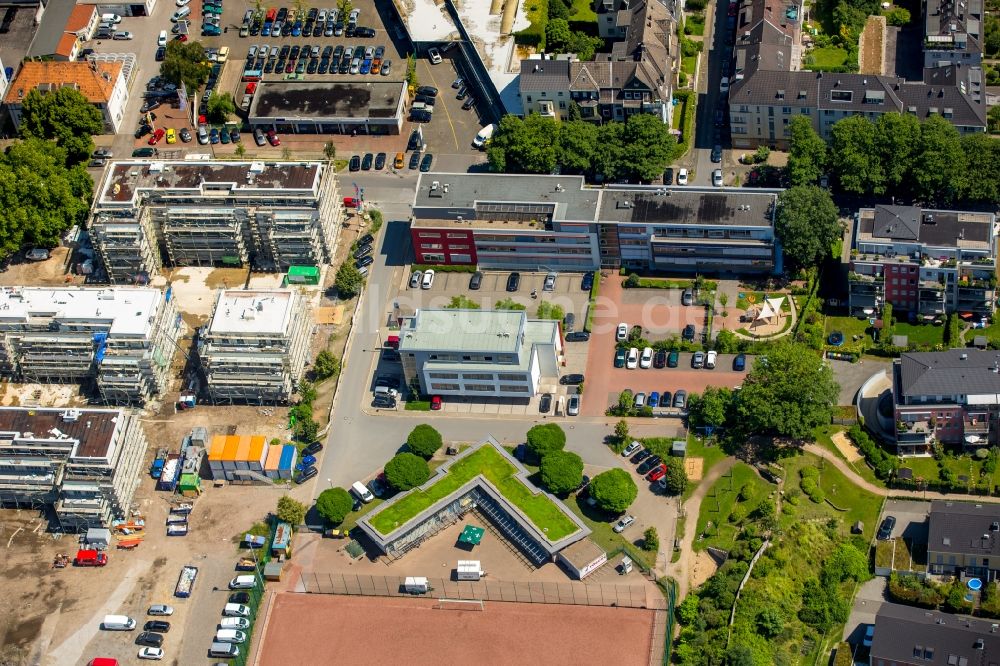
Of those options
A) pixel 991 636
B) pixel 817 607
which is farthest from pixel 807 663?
pixel 991 636

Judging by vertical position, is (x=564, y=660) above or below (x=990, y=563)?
below

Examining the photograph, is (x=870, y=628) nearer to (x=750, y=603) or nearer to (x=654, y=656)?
(x=750, y=603)

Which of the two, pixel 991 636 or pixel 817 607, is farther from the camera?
pixel 817 607

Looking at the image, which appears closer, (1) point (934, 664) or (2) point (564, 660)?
(1) point (934, 664)

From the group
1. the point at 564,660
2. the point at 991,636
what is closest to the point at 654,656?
the point at 564,660

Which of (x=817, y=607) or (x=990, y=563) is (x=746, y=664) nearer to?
(x=817, y=607)
